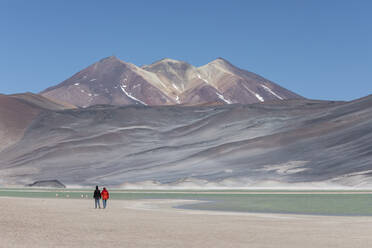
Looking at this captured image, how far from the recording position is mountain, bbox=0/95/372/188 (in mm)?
107000

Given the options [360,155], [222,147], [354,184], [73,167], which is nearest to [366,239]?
[354,184]

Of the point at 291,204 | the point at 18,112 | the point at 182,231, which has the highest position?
the point at 18,112

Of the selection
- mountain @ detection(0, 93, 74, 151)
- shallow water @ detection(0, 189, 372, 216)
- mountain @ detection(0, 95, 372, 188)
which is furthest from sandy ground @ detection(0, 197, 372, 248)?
mountain @ detection(0, 93, 74, 151)

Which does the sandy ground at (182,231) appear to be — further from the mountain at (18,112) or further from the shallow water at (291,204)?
the mountain at (18,112)

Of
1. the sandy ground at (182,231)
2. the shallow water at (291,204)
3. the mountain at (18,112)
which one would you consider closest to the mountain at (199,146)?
the mountain at (18,112)

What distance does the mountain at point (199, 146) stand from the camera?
107000 millimetres

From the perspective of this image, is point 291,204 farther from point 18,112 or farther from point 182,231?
point 18,112

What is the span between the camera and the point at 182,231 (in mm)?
23281

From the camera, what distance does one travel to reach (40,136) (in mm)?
157750

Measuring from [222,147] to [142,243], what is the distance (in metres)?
109

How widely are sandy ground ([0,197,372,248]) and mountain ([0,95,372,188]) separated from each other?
6725cm

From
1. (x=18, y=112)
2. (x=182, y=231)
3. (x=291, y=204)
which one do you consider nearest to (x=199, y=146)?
(x=18, y=112)

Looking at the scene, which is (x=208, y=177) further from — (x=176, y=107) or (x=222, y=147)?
(x=176, y=107)

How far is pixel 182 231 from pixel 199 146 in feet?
369
